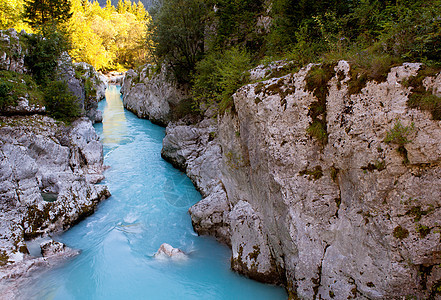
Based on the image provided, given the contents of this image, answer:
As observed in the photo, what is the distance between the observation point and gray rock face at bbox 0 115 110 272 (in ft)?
26.0

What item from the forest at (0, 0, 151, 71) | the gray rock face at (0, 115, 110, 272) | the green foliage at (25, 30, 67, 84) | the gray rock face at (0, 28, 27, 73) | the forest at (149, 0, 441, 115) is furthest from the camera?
the forest at (0, 0, 151, 71)

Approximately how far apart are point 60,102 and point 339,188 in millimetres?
14105

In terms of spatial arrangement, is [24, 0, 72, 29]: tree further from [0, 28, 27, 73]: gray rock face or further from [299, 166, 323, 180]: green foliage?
[299, 166, 323, 180]: green foliage

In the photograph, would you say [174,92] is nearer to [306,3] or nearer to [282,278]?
[306,3]

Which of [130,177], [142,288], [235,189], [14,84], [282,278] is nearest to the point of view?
[282,278]

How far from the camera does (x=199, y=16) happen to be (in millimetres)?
16953

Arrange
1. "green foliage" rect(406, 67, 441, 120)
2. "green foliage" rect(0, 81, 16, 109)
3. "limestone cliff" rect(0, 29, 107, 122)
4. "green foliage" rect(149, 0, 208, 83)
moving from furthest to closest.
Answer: "green foliage" rect(149, 0, 208, 83) → "limestone cliff" rect(0, 29, 107, 122) → "green foliage" rect(0, 81, 16, 109) → "green foliage" rect(406, 67, 441, 120)

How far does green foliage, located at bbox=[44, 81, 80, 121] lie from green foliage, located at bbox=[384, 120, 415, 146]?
1446 cm

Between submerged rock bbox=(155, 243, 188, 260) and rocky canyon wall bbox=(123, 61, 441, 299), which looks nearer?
rocky canyon wall bbox=(123, 61, 441, 299)

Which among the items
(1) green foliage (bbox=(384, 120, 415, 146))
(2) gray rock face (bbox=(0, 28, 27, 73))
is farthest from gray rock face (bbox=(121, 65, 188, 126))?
(1) green foliage (bbox=(384, 120, 415, 146))

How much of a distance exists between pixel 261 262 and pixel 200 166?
647cm

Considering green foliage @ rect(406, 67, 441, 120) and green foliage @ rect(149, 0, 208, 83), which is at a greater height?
green foliage @ rect(149, 0, 208, 83)

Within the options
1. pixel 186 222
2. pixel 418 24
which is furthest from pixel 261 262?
pixel 418 24

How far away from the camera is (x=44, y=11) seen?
81.0 feet
